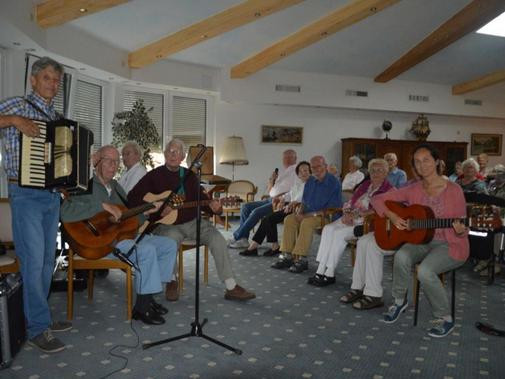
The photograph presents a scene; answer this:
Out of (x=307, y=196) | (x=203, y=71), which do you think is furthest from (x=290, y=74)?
(x=307, y=196)

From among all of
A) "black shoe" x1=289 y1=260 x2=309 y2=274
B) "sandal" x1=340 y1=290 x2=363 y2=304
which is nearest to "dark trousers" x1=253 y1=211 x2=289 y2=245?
"black shoe" x1=289 y1=260 x2=309 y2=274

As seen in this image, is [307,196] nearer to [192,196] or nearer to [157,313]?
[192,196]

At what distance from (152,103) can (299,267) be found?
5.27m

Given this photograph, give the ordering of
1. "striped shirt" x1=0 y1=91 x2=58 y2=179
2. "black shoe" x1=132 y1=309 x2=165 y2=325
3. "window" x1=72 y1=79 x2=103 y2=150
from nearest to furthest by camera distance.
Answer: "striped shirt" x1=0 y1=91 x2=58 y2=179
"black shoe" x1=132 y1=309 x2=165 y2=325
"window" x1=72 y1=79 x2=103 y2=150

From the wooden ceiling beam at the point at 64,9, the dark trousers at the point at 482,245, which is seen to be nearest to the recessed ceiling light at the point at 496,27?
the dark trousers at the point at 482,245

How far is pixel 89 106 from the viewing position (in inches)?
308

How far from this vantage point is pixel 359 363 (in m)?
2.65

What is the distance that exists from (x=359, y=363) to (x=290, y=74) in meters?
7.72

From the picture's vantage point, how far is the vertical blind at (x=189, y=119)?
9.15m

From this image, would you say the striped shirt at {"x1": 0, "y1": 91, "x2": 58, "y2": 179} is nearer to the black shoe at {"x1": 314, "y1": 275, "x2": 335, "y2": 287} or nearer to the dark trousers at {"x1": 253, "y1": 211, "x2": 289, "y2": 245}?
the black shoe at {"x1": 314, "y1": 275, "x2": 335, "y2": 287}

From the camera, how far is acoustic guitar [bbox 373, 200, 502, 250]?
296 centimetres

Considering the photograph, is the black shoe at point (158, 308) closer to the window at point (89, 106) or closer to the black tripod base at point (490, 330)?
the black tripod base at point (490, 330)

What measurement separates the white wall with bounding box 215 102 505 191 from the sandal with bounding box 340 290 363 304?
5.91 meters

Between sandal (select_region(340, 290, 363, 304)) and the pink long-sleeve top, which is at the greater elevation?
the pink long-sleeve top
